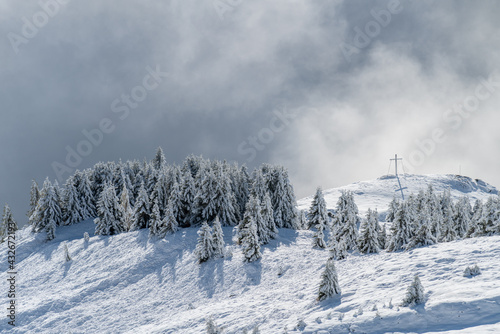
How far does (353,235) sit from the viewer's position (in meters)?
35.7

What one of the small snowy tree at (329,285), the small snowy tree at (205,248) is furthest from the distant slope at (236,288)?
the small snowy tree at (205,248)

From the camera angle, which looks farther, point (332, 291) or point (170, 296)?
point (170, 296)

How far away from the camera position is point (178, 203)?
5131 centimetres

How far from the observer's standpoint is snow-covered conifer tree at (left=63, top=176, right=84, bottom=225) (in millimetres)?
62406

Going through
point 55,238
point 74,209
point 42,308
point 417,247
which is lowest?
point 42,308

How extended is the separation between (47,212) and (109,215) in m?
13.5

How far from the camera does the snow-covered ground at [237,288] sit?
57.2 ft

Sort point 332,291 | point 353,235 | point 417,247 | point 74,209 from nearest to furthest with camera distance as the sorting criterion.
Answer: point 332,291 < point 417,247 < point 353,235 < point 74,209

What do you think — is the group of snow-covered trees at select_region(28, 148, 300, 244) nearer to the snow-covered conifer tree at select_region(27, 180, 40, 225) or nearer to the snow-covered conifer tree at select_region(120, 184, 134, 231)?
the snow-covered conifer tree at select_region(120, 184, 134, 231)

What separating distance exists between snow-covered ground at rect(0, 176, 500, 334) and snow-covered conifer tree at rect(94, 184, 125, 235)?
9.38 ft

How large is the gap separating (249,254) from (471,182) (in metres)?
142

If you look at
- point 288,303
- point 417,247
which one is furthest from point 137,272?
point 417,247

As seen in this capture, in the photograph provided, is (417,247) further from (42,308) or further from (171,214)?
(42,308)

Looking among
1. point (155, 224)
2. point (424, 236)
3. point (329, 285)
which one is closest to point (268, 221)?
point (155, 224)
